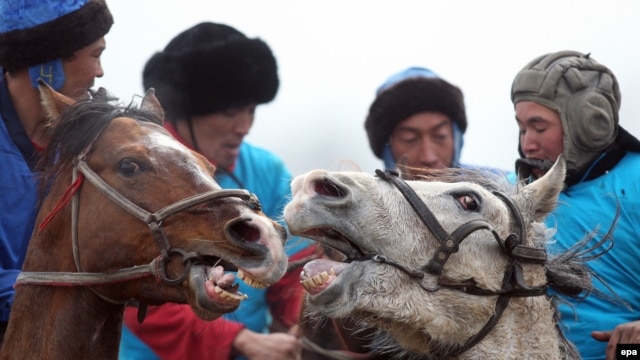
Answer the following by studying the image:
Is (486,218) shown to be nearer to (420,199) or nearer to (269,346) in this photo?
(420,199)

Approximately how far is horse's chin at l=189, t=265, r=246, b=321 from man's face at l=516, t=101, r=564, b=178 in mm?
2155

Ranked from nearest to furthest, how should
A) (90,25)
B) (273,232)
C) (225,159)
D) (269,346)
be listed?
(273,232)
(90,25)
(269,346)
(225,159)

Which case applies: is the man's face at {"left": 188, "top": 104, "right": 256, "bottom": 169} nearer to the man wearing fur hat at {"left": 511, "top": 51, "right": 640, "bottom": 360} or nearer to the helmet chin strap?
the man wearing fur hat at {"left": 511, "top": 51, "right": 640, "bottom": 360}

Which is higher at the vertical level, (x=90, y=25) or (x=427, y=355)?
(x=90, y=25)

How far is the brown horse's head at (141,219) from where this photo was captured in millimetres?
3236

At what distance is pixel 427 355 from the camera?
3.46 m

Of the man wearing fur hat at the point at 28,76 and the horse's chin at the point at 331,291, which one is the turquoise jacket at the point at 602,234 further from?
the man wearing fur hat at the point at 28,76

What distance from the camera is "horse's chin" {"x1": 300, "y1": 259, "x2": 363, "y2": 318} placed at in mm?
3186

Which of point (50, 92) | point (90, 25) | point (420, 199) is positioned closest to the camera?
point (420, 199)

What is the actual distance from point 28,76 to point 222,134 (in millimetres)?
1834

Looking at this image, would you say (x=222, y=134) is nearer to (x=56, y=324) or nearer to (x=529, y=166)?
(x=529, y=166)

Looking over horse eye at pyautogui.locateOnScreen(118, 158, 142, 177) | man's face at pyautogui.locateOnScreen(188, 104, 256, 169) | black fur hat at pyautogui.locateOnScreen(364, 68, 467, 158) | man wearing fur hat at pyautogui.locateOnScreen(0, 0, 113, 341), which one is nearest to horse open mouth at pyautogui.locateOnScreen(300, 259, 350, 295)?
horse eye at pyautogui.locateOnScreen(118, 158, 142, 177)

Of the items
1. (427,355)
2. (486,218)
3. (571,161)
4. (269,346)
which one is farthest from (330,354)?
(571,161)

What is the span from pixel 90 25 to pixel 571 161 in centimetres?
247
